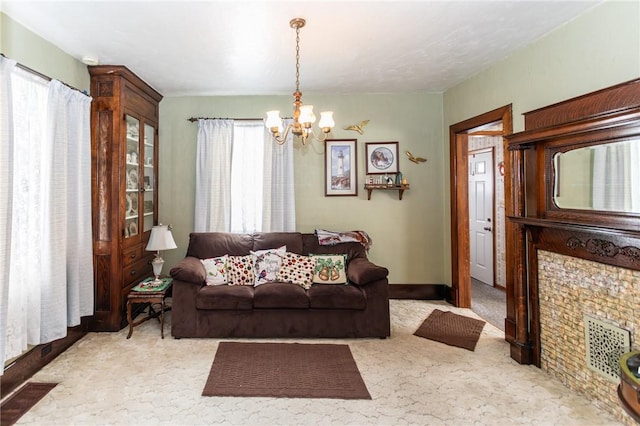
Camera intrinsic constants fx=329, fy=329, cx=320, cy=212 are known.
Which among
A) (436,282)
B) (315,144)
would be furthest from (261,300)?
(436,282)

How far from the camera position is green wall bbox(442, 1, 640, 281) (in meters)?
2.10

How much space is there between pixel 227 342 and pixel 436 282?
9.22 ft

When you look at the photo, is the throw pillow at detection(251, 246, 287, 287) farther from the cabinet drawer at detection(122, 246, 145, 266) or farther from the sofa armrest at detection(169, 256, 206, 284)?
the cabinet drawer at detection(122, 246, 145, 266)

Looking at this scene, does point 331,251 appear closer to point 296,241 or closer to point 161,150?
point 296,241

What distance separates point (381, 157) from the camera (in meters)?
4.42

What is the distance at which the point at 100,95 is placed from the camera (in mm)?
3361

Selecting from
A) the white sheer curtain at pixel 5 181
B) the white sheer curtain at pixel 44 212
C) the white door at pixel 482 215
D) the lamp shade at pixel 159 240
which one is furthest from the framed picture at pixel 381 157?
the white sheer curtain at pixel 5 181

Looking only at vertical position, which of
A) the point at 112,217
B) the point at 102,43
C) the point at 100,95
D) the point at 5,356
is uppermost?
the point at 102,43

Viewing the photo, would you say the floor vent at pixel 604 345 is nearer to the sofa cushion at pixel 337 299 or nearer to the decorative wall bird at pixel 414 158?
the sofa cushion at pixel 337 299

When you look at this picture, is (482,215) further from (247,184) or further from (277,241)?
(247,184)

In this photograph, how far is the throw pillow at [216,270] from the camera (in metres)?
3.44

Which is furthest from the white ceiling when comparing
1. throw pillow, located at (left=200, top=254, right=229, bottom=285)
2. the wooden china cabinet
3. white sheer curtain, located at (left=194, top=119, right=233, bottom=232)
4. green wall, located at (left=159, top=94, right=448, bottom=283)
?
throw pillow, located at (left=200, top=254, right=229, bottom=285)

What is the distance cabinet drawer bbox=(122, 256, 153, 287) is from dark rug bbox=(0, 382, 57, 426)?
1.19m

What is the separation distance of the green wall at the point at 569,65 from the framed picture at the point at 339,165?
158 cm
